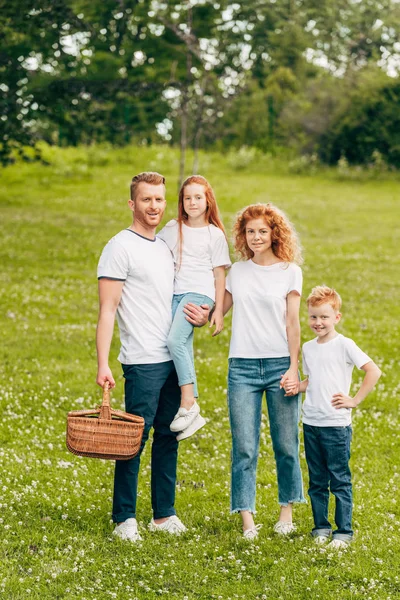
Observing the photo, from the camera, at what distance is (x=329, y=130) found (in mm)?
33562

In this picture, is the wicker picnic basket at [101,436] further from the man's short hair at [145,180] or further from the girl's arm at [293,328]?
the man's short hair at [145,180]

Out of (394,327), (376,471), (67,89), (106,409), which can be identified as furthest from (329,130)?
(106,409)

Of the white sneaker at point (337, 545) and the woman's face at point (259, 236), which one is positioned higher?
the woman's face at point (259, 236)

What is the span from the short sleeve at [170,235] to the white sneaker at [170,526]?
210cm

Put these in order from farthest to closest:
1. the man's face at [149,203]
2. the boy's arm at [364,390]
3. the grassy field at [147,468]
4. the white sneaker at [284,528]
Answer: the white sneaker at [284,528] → the man's face at [149,203] → the boy's arm at [364,390] → the grassy field at [147,468]

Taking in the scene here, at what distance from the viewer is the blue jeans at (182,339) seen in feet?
21.7

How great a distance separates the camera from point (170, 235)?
683 cm

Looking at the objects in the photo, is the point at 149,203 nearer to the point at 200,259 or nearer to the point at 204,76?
the point at 200,259

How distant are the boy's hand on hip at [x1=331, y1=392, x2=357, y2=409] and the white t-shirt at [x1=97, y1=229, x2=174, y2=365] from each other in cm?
125

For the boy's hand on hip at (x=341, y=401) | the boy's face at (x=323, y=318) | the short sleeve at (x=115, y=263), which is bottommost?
the boy's hand on hip at (x=341, y=401)

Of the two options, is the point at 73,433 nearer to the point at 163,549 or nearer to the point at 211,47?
the point at 163,549

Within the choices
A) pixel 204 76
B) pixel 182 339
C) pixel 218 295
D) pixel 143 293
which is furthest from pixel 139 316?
pixel 204 76

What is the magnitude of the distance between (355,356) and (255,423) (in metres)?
0.90

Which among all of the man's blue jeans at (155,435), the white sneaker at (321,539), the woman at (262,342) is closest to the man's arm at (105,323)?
the man's blue jeans at (155,435)
